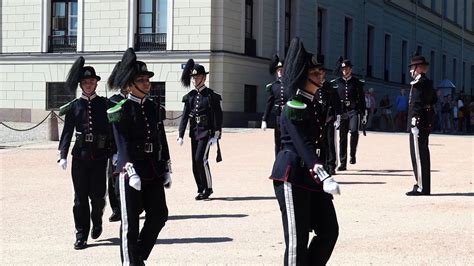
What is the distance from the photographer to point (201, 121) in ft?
37.0

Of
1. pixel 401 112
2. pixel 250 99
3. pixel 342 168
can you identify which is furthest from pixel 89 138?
pixel 401 112

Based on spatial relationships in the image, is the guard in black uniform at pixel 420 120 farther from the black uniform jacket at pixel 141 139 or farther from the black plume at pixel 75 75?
the black uniform jacket at pixel 141 139

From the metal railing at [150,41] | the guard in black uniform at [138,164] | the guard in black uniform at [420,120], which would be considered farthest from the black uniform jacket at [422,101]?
the metal railing at [150,41]

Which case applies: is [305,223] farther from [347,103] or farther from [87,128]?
[347,103]

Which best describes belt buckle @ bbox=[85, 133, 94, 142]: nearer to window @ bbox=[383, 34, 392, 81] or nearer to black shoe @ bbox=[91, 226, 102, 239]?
black shoe @ bbox=[91, 226, 102, 239]

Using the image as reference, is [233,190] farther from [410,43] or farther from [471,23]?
[471,23]

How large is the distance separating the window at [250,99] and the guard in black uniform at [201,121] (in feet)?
→ 72.7

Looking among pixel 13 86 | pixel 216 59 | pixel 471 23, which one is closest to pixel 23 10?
pixel 13 86

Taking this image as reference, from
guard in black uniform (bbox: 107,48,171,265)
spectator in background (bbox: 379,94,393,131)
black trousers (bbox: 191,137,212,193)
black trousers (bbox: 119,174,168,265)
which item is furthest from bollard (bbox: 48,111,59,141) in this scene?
spectator in background (bbox: 379,94,393,131)

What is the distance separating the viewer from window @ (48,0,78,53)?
34406 millimetres

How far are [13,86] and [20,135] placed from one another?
10.1 meters

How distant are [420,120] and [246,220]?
3.67 metres

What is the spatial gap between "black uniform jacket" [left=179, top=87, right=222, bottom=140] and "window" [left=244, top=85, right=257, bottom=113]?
2214 cm

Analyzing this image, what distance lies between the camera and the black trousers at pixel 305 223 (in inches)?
221
